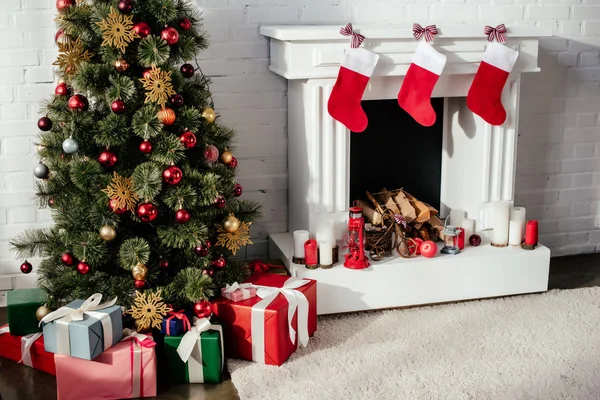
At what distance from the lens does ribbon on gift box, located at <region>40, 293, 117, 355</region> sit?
219 cm

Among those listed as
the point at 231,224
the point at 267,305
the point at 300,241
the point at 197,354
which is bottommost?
the point at 197,354

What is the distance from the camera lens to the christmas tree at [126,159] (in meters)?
2.34

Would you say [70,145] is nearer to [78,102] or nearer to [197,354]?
[78,102]

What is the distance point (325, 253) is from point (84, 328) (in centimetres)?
97

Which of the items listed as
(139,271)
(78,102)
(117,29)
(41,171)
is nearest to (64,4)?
(117,29)

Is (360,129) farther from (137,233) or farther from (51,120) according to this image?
(51,120)

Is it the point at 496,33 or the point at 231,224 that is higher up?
the point at 496,33

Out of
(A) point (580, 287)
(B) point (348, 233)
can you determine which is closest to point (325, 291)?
(B) point (348, 233)

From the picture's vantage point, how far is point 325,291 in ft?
9.18

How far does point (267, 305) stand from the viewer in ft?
7.98

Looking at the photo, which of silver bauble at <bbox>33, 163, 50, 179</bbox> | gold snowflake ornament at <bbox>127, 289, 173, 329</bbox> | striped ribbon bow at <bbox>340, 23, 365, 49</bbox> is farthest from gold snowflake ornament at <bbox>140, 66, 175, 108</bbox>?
striped ribbon bow at <bbox>340, 23, 365, 49</bbox>

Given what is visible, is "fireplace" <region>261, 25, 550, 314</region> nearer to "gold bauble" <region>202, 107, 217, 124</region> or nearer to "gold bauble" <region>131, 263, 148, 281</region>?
"gold bauble" <region>202, 107, 217, 124</region>

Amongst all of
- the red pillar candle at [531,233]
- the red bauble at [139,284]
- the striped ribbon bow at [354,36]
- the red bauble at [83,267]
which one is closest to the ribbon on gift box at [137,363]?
the red bauble at [139,284]

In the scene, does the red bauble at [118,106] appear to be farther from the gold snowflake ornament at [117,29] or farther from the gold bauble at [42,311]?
the gold bauble at [42,311]
